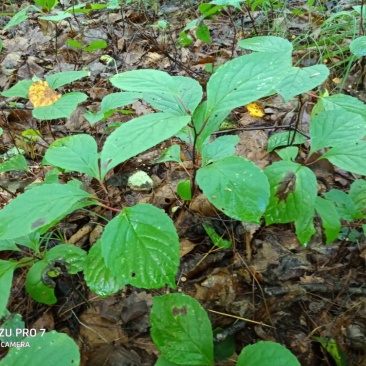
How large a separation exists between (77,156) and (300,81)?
2.35ft

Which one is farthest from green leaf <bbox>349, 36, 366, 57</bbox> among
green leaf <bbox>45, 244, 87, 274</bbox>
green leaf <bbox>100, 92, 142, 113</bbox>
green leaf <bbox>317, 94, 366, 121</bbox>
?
green leaf <bbox>45, 244, 87, 274</bbox>

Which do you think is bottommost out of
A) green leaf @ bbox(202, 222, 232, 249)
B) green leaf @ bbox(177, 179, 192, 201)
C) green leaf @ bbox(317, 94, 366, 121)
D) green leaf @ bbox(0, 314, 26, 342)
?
green leaf @ bbox(0, 314, 26, 342)

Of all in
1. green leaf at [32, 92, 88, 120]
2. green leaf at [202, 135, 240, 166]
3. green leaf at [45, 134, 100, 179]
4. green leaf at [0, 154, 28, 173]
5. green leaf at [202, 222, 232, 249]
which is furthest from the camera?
green leaf at [0, 154, 28, 173]

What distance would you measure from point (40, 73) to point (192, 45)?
1.33 m

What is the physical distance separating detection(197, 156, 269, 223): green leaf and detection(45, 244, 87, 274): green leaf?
58cm

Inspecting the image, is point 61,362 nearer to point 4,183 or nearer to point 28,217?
point 28,217

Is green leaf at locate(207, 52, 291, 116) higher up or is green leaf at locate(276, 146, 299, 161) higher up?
green leaf at locate(207, 52, 291, 116)

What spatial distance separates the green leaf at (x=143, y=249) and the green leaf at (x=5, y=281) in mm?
375

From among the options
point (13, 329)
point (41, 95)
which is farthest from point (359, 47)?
point (13, 329)

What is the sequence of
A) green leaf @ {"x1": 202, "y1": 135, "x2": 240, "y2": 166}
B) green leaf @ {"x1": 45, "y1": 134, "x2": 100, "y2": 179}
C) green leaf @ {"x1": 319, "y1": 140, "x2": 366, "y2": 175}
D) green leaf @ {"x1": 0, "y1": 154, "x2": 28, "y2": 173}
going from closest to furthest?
green leaf @ {"x1": 319, "y1": 140, "x2": 366, "y2": 175} → green leaf @ {"x1": 45, "y1": 134, "x2": 100, "y2": 179} → green leaf @ {"x1": 202, "y1": 135, "x2": 240, "y2": 166} → green leaf @ {"x1": 0, "y1": 154, "x2": 28, "y2": 173}

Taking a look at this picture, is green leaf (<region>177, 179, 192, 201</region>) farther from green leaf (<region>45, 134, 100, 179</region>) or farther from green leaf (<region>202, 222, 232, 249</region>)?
green leaf (<region>45, 134, 100, 179</region>)

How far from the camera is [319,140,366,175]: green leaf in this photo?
3.27ft

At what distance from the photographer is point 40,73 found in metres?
3.05

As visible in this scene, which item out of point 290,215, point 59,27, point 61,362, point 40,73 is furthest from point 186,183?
point 59,27
